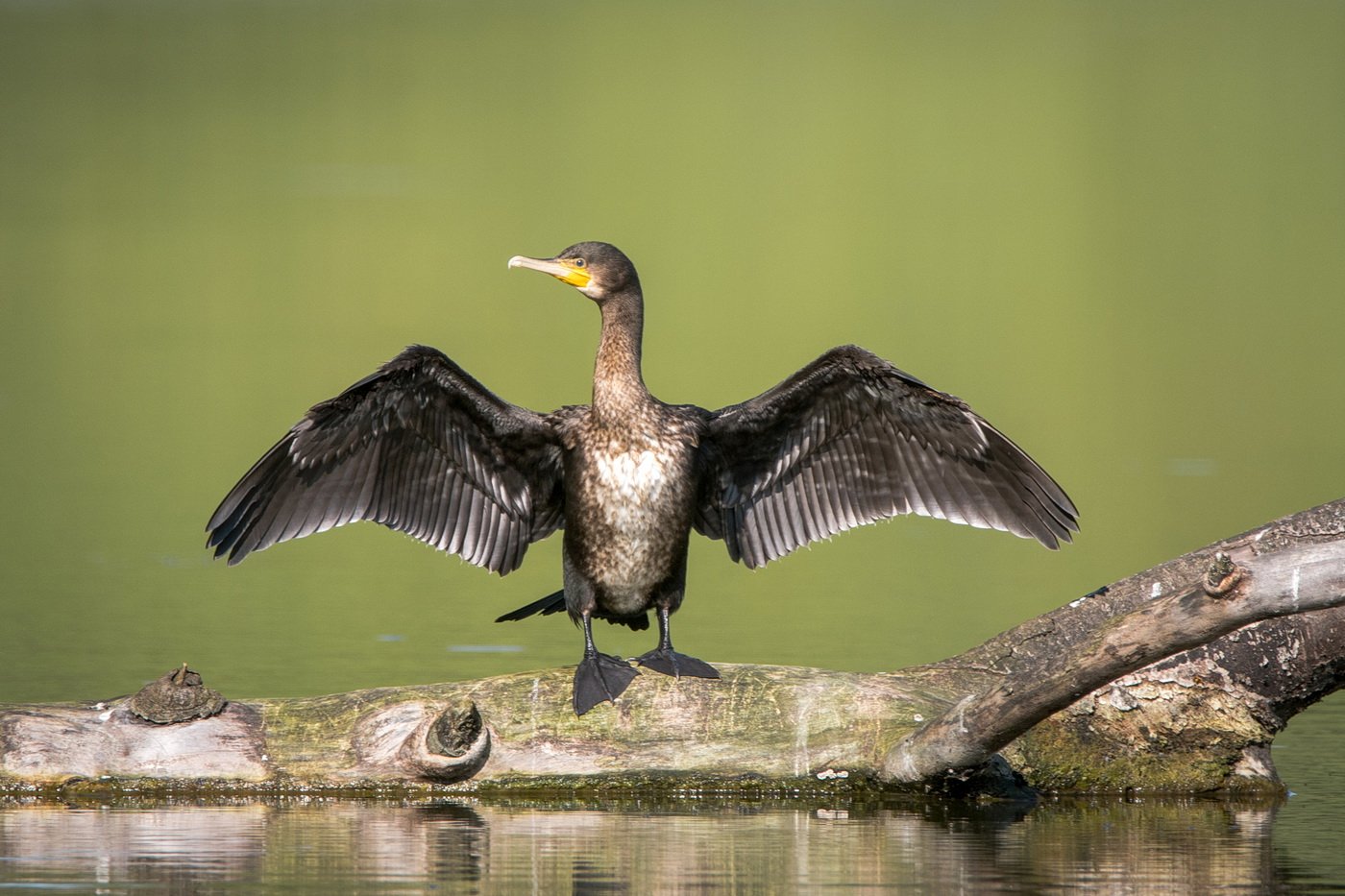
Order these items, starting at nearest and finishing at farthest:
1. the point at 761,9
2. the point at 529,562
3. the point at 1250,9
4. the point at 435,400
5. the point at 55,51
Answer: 1. the point at 435,400
2. the point at 529,562
3. the point at 55,51
4. the point at 1250,9
5. the point at 761,9

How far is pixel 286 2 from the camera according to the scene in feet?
274

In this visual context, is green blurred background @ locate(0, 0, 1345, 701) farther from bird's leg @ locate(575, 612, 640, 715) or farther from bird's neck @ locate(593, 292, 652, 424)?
bird's leg @ locate(575, 612, 640, 715)

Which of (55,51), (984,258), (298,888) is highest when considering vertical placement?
(55,51)

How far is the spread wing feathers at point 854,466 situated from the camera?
355 inches

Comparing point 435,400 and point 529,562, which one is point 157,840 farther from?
point 529,562

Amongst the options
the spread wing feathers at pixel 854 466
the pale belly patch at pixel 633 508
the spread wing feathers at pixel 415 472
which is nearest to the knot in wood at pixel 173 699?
the spread wing feathers at pixel 415 472

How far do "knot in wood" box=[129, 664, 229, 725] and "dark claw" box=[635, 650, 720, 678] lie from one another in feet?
5.80

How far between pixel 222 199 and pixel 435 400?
4019 centimetres

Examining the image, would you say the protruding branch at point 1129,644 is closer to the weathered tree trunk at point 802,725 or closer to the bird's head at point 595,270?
the weathered tree trunk at point 802,725

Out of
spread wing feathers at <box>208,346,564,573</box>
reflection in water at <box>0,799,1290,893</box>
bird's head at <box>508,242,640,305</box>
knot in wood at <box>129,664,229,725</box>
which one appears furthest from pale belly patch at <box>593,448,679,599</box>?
knot in wood at <box>129,664,229,725</box>

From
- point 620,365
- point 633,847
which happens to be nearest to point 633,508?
point 620,365

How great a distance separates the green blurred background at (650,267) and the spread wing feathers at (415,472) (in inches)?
70.3

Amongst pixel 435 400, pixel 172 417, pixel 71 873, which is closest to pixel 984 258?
pixel 172 417

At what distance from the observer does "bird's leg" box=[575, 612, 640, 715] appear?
8305mm
